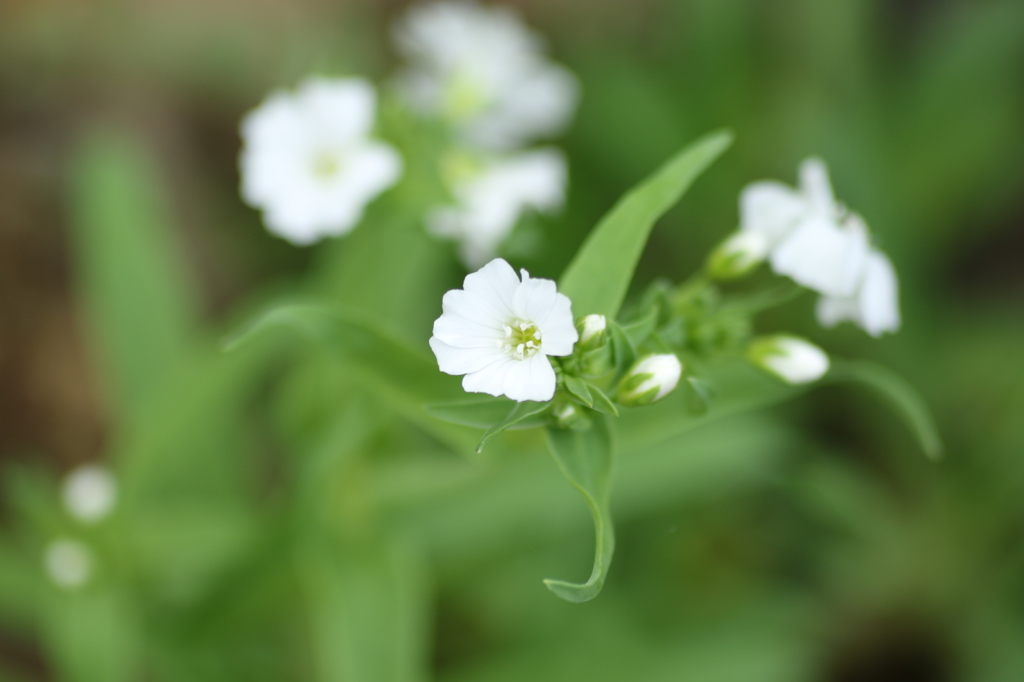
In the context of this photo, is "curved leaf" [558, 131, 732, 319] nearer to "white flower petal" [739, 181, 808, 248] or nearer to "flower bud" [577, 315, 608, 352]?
"flower bud" [577, 315, 608, 352]

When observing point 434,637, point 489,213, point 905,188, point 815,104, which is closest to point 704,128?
point 815,104

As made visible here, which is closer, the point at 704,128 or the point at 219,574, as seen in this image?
the point at 219,574

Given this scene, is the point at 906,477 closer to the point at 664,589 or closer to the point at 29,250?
the point at 664,589

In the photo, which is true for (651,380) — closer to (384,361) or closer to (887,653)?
(384,361)

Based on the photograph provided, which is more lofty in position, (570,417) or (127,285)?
(570,417)

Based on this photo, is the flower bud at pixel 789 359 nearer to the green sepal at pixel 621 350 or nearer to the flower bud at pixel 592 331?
the green sepal at pixel 621 350

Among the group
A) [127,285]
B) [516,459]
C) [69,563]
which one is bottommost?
[69,563]

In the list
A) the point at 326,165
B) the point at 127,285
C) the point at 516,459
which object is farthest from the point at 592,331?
the point at 127,285

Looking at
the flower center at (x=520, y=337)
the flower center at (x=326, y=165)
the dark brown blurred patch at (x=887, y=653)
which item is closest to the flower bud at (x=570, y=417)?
the flower center at (x=520, y=337)
